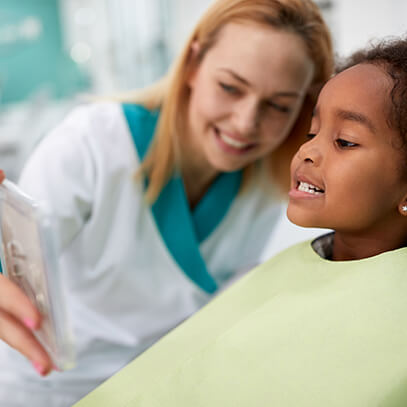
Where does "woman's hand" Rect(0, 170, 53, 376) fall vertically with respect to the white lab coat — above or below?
above

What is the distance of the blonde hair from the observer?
94 cm

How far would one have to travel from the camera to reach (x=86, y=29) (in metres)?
4.39

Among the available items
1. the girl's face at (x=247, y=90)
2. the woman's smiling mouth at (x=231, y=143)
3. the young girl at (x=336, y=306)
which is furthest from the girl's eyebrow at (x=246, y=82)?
the young girl at (x=336, y=306)

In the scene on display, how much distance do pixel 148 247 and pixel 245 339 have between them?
50 cm

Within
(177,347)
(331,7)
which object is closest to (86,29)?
(331,7)

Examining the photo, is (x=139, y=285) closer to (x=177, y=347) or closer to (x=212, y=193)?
(x=212, y=193)

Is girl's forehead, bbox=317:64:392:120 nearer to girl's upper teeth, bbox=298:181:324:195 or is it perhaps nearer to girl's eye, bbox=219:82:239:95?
girl's upper teeth, bbox=298:181:324:195

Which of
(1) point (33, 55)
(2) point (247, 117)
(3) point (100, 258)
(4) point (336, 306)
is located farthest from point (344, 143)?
(1) point (33, 55)


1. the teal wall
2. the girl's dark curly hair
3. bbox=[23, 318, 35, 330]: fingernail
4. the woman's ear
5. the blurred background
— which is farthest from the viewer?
the teal wall

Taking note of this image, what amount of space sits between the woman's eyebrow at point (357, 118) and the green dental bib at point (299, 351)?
0.52 ft

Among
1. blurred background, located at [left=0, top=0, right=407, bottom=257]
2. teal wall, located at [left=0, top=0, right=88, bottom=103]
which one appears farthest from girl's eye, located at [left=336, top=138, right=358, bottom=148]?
teal wall, located at [left=0, top=0, right=88, bottom=103]

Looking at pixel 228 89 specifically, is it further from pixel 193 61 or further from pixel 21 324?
pixel 21 324

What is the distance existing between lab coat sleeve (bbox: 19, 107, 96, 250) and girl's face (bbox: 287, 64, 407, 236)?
1.60 ft

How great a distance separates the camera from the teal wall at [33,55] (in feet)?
14.8
